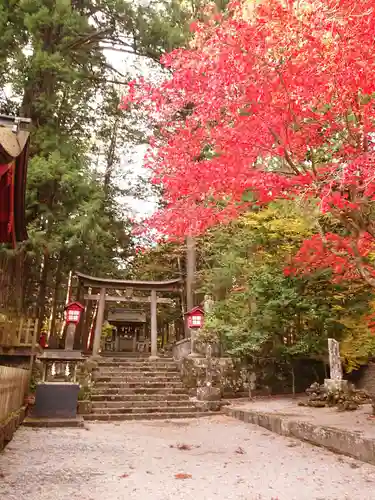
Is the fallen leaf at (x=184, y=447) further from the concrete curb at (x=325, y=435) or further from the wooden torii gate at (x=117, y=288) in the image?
the wooden torii gate at (x=117, y=288)

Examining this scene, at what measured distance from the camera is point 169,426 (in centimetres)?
1020

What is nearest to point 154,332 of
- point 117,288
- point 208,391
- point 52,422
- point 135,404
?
point 117,288

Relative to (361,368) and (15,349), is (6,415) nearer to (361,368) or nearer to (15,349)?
(15,349)

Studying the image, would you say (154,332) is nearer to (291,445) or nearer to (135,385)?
(135,385)

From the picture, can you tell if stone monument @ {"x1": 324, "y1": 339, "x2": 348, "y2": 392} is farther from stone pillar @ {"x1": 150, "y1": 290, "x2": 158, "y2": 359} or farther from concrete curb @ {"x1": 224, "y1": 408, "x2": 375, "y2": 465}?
stone pillar @ {"x1": 150, "y1": 290, "x2": 158, "y2": 359}

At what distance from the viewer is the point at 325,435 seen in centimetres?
661

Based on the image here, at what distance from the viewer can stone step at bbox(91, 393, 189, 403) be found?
1280cm

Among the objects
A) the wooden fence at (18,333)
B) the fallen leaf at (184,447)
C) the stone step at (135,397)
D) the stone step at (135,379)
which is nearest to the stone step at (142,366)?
the stone step at (135,379)

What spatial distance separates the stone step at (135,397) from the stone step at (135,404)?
0.46 feet

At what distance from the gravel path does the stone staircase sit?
12.1 feet

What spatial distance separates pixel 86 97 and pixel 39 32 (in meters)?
3.89

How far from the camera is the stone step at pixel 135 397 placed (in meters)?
12.8

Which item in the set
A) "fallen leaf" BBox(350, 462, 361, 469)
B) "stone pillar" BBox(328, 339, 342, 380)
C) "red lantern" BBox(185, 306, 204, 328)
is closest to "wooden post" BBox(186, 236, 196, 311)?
"red lantern" BBox(185, 306, 204, 328)

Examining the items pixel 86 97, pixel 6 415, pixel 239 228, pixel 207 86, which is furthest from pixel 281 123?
pixel 86 97
